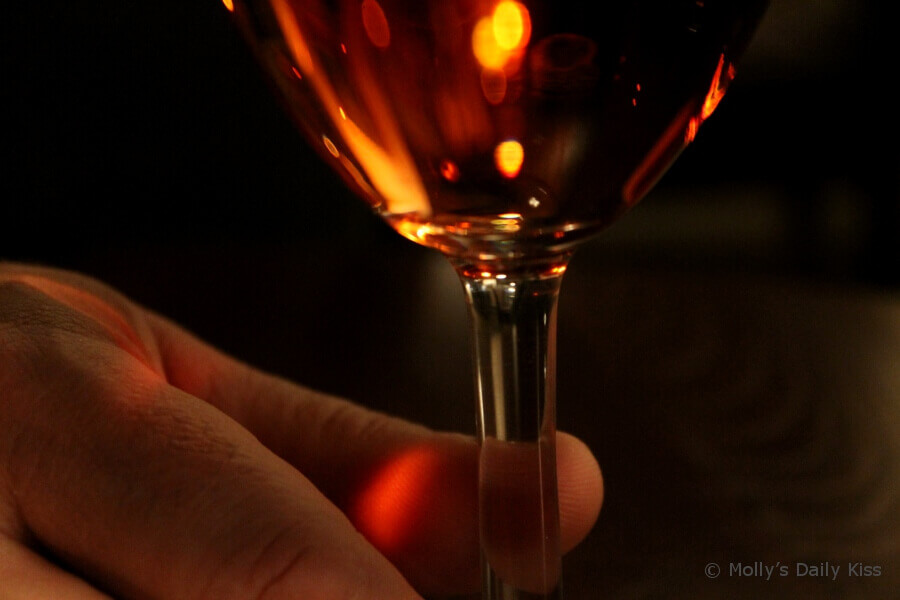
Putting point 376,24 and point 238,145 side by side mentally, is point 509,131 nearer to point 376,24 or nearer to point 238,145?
point 376,24

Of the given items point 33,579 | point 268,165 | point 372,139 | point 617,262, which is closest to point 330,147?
point 372,139

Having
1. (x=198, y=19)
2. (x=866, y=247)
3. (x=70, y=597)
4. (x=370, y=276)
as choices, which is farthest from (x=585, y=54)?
(x=198, y=19)

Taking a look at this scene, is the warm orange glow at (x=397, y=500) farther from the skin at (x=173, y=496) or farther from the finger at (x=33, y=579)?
the finger at (x=33, y=579)

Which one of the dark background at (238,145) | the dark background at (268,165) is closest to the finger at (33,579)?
the dark background at (268,165)

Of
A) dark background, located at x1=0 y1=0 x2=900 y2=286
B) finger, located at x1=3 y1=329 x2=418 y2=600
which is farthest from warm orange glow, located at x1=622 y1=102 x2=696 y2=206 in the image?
dark background, located at x1=0 y1=0 x2=900 y2=286

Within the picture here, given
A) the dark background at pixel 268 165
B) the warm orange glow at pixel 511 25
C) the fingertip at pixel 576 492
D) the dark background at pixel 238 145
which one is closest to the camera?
the warm orange glow at pixel 511 25
